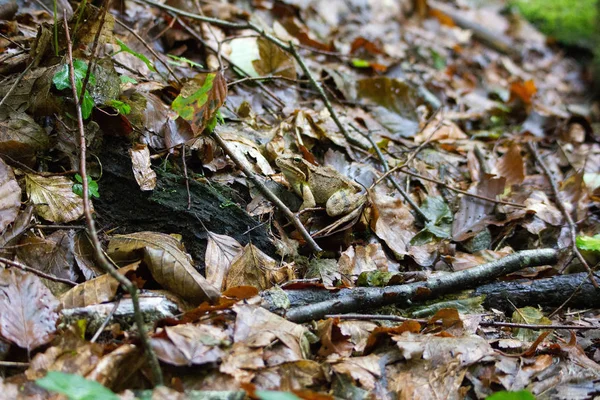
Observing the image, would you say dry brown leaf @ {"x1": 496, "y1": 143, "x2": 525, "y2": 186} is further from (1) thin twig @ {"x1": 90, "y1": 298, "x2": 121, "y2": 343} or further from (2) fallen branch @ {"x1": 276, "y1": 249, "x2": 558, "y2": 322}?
(1) thin twig @ {"x1": 90, "y1": 298, "x2": 121, "y2": 343}

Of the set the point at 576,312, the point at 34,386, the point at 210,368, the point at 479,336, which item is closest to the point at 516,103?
the point at 576,312

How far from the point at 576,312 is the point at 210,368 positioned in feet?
7.39

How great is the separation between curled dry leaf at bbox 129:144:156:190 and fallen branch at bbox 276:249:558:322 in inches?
37.9

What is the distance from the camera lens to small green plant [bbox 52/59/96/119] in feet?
8.31

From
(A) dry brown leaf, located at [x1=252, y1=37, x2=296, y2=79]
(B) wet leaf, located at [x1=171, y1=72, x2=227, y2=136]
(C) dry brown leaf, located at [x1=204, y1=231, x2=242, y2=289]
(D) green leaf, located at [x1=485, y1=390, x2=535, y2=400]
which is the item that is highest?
(B) wet leaf, located at [x1=171, y1=72, x2=227, y2=136]

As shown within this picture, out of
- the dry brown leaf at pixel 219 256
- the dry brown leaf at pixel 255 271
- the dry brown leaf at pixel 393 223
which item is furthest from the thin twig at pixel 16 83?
the dry brown leaf at pixel 393 223

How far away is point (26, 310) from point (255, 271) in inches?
42.5

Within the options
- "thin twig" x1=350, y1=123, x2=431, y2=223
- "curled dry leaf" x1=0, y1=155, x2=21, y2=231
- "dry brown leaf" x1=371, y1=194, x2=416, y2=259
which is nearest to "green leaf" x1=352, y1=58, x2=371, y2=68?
"thin twig" x1=350, y1=123, x2=431, y2=223

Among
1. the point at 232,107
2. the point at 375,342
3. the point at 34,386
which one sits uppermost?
the point at 232,107

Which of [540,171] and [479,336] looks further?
[540,171]

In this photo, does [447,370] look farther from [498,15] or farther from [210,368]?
[498,15]

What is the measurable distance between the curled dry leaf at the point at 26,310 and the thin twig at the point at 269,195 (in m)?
1.23

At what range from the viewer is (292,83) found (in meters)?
4.34

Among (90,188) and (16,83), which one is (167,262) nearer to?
(90,188)
